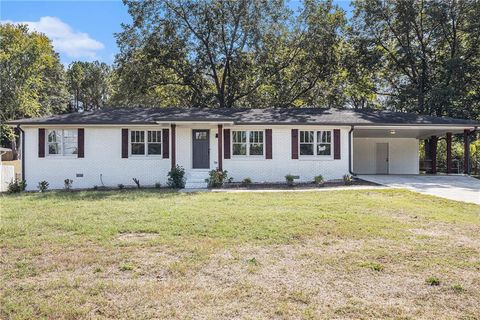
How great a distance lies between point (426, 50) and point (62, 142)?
25.9 metres

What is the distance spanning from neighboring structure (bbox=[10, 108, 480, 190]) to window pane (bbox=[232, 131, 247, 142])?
1.9 inches

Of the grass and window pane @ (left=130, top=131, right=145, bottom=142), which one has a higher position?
window pane @ (left=130, top=131, right=145, bottom=142)

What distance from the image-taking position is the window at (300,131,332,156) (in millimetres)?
15625

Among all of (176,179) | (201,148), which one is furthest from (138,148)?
(201,148)

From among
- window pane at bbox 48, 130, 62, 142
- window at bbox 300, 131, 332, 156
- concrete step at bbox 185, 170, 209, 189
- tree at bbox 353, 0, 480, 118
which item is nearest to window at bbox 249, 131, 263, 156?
window at bbox 300, 131, 332, 156

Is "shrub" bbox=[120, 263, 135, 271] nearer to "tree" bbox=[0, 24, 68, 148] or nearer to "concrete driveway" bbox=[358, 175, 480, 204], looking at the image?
"concrete driveway" bbox=[358, 175, 480, 204]

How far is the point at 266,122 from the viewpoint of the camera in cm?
1502

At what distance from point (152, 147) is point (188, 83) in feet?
38.8

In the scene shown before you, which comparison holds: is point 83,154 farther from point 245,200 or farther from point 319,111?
point 319,111

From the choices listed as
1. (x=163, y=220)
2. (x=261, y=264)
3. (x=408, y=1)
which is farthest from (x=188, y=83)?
(x=261, y=264)

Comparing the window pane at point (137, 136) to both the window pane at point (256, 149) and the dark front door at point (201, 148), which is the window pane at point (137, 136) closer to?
the dark front door at point (201, 148)

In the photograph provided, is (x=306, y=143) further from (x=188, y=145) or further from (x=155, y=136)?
(x=155, y=136)

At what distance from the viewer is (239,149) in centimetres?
1548

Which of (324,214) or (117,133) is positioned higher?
(117,133)
